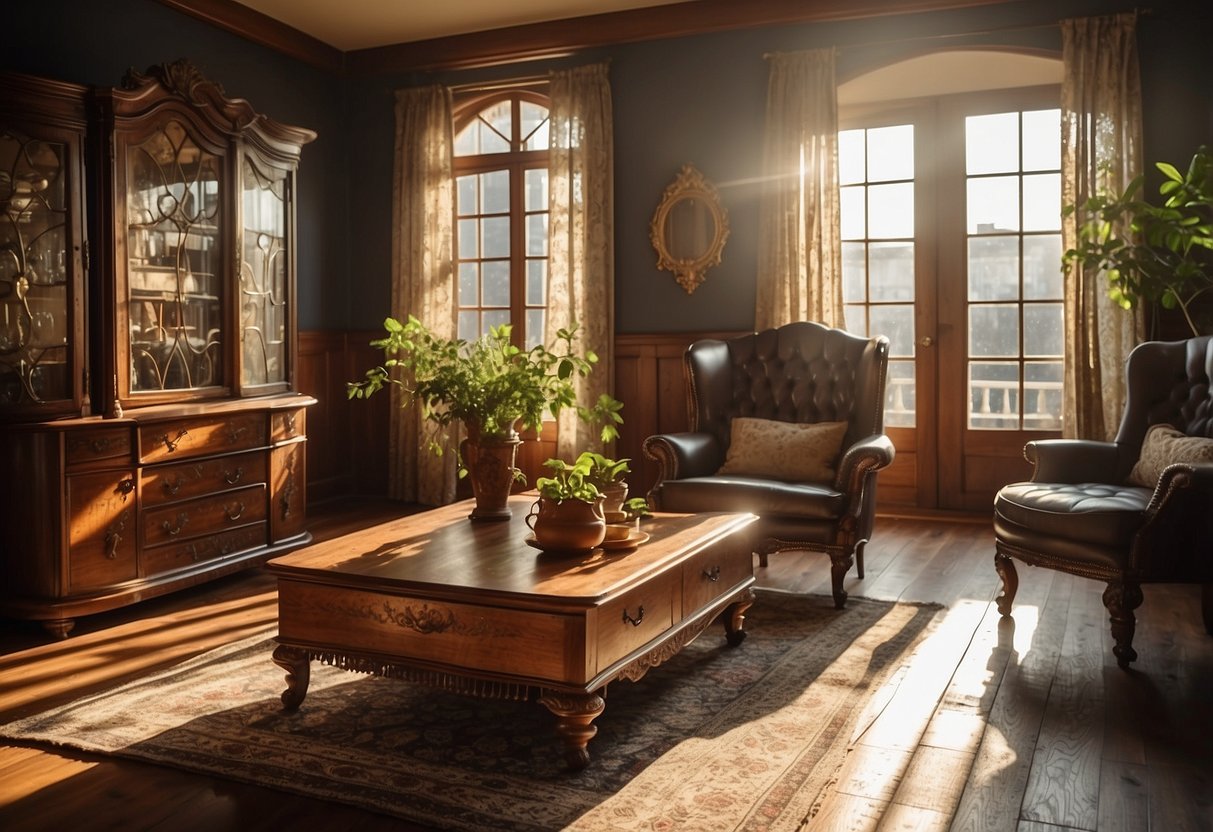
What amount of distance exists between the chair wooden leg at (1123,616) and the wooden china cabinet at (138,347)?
11.0 ft

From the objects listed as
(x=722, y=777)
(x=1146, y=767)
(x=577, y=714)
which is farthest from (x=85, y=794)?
(x=1146, y=767)

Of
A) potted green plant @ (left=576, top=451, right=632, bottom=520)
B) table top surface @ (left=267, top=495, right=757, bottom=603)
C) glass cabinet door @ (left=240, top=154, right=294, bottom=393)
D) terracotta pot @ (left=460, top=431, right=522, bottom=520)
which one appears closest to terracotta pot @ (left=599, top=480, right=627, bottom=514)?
potted green plant @ (left=576, top=451, right=632, bottom=520)

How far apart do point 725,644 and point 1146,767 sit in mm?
1349

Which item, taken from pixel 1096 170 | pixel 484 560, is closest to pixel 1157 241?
pixel 1096 170

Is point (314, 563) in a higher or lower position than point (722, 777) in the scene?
higher

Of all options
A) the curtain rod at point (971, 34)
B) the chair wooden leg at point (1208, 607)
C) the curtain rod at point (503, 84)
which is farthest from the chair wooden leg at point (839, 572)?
the curtain rod at point (503, 84)

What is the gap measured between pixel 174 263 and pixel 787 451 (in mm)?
2675

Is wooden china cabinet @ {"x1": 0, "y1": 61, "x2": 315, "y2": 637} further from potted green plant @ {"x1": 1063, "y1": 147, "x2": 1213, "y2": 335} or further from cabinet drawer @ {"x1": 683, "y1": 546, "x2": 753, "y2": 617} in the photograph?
potted green plant @ {"x1": 1063, "y1": 147, "x2": 1213, "y2": 335}

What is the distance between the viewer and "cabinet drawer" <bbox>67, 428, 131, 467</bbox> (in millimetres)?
3783

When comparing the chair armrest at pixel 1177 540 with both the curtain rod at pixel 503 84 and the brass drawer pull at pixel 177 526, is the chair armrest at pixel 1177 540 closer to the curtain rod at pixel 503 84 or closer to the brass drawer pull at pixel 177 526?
the brass drawer pull at pixel 177 526

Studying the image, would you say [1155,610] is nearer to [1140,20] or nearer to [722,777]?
[722,777]

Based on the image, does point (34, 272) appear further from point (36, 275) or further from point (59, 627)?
point (59, 627)

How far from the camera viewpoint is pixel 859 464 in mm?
3951

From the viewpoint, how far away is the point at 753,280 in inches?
231
